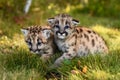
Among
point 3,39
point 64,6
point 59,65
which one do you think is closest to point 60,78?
point 59,65

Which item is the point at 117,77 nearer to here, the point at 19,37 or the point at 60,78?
the point at 60,78

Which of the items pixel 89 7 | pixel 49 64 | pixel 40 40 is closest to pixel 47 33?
pixel 40 40

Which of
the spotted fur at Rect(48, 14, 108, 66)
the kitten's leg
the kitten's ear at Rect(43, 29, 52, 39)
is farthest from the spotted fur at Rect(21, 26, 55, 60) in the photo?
the kitten's leg

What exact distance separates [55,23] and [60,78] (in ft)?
3.90

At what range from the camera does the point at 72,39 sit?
8656 mm

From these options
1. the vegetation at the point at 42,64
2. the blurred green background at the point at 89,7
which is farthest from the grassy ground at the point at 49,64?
the blurred green background at the point at 89,7

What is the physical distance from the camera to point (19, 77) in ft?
24.5

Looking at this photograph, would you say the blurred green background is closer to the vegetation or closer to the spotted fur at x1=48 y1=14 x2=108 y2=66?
the vegetation

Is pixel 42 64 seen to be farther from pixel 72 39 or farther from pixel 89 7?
pixel 89 7

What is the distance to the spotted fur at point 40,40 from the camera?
8.37m

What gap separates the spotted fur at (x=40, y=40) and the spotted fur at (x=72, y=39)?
0.48ft

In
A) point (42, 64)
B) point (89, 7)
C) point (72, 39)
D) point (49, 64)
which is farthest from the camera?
point (89, 7)

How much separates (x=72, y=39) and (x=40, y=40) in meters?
0.66

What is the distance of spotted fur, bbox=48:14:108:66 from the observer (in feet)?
27.7
